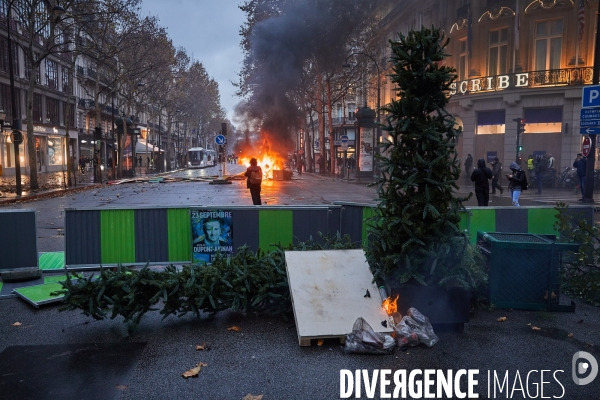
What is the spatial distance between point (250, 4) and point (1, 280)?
34909 mm

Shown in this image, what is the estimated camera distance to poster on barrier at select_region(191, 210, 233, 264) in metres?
7.61

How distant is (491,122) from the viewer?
98.6 feet

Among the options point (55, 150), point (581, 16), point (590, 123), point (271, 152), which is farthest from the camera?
point (55, 150)

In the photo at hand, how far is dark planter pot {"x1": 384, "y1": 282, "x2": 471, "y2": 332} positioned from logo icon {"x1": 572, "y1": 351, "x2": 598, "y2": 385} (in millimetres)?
947

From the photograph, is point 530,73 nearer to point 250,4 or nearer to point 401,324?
point 250,4

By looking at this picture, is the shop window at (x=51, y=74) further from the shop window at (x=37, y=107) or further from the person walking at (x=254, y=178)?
the person walking at (x=254, y=178)

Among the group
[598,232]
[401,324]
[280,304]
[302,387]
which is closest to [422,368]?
[401,324]

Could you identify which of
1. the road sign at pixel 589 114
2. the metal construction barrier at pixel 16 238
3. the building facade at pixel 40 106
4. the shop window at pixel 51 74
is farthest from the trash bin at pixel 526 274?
the shop window at pixel 51 74

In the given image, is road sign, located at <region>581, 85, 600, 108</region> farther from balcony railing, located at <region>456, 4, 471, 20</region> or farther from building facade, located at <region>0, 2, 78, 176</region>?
building facade, located at <region>0, 2, 78, 176</region>

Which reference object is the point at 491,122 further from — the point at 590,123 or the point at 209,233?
the point at 209,233

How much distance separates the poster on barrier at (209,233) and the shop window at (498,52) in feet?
85.1

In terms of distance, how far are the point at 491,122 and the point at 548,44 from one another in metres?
A: 5.05

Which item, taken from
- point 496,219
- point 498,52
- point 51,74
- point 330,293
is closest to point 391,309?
point 330,293

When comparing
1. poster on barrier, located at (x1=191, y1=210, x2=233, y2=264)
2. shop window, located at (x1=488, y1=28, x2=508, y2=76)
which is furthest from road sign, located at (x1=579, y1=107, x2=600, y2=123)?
shop window, located at (x1=488, y1=28, x2=508, y2=76)
